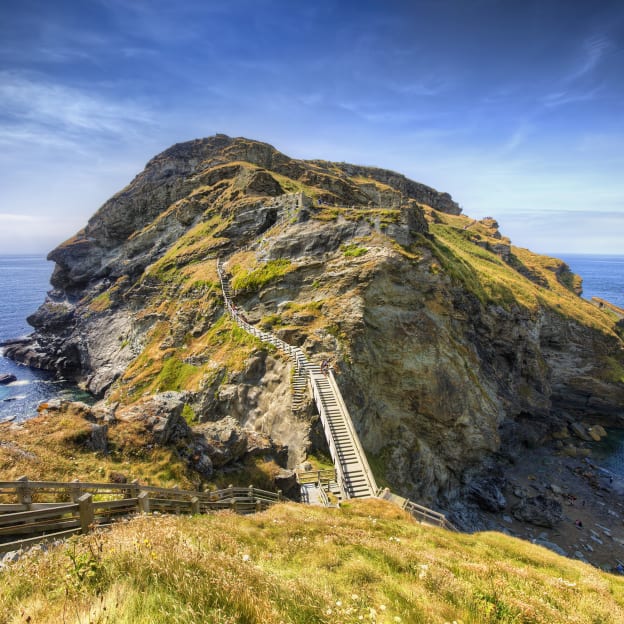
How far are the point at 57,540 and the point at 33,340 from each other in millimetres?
108898

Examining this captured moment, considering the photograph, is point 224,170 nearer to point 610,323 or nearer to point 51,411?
point 51,411

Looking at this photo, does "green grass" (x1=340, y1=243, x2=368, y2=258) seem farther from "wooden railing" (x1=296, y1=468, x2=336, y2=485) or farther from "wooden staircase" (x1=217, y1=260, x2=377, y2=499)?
"wooden railing" (x1=296, y1=468, x2=336, y2=485)

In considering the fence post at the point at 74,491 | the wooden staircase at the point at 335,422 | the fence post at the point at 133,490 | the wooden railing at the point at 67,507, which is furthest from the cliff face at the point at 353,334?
the fence post at the point at 74,491

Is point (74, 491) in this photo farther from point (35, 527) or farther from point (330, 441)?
point (330, 441)

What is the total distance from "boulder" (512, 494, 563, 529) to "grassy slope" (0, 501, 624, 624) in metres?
29.2

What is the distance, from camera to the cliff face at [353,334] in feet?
111

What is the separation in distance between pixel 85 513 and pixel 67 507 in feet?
1.32

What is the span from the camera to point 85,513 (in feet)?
25.5

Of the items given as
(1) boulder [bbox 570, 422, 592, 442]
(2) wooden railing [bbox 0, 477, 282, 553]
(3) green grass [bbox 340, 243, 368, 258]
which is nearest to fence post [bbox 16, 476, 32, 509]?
(2) wooden railing [bbox 0, 477, 282, 553]

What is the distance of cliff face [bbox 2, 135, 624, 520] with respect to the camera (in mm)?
33969

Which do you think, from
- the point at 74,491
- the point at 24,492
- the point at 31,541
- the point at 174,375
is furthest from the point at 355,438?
the point at 174,375

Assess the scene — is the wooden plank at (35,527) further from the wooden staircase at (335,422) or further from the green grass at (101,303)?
the green grass at (101,303)

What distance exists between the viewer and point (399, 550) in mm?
10164

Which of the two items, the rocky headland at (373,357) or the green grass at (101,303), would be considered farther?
the green grass at (101,303)
